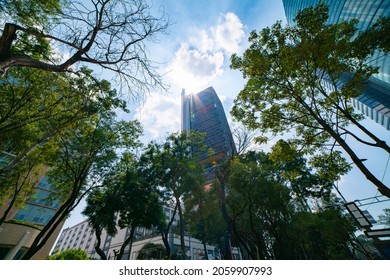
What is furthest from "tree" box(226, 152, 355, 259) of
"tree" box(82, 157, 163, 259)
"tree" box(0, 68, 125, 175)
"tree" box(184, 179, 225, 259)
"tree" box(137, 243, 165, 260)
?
"tree" box(137, 243, 165, 260)

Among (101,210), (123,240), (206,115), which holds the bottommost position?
(101,210)

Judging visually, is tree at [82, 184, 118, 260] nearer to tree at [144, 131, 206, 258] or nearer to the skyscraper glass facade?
tree at [144, 131, 206, 258]

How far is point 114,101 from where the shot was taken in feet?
27.1

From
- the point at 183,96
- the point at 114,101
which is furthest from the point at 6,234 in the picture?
the point at 183,96

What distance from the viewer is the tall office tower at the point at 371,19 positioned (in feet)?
68.8

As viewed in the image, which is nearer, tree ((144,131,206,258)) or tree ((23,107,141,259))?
tree ((23,107,141,259))

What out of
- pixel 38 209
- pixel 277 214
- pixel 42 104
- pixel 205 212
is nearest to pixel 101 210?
pixel 42 104

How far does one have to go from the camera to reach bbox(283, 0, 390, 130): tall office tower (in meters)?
21.0

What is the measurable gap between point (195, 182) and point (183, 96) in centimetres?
8956

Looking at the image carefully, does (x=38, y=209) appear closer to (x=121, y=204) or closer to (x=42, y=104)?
(x=121, y=204)

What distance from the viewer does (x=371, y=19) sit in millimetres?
21766

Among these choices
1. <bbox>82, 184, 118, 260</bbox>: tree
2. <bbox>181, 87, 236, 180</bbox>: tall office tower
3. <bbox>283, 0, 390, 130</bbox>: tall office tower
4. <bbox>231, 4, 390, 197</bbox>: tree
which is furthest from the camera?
<bbox>181, 87, 236, 180</bbox>: tall office tower

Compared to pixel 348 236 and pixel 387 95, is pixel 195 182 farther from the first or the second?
pixel 387 95

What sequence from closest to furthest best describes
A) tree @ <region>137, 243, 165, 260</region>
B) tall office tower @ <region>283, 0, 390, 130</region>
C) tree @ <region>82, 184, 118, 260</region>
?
tree @ <region>82, 184, 118, 260</region> < tree @ <region>137, 243, 165, 260</region> < tall office tower @ <region>283, 0, 390, 130</region>
